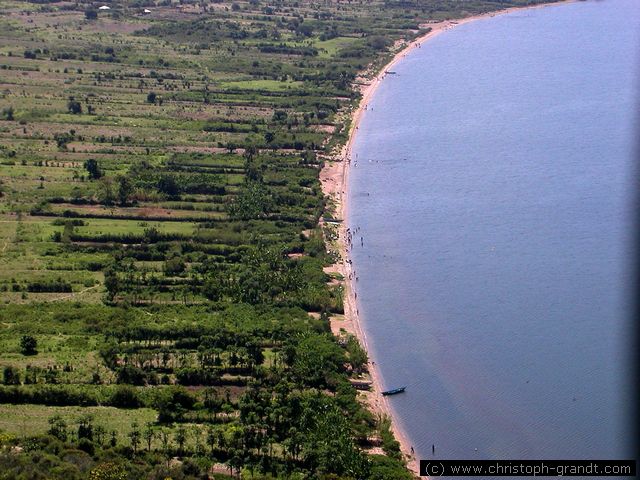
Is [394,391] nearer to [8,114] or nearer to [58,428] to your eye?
[58,428]

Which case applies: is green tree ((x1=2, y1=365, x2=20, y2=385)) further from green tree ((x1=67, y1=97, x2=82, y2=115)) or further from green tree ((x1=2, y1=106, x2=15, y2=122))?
green tree ((x1=67, y1=97, x2=82, y2=115))

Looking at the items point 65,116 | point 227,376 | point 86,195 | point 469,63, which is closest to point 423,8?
point 469,63

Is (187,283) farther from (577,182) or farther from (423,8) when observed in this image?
(423,8)

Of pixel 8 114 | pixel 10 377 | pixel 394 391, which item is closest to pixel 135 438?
pixel 10 377

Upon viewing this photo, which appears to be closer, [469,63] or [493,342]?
[493,342]

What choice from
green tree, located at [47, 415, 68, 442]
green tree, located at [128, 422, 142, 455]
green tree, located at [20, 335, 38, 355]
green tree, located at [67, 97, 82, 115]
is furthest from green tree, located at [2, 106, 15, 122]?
green tree, located at [128, 422, 142, 455]

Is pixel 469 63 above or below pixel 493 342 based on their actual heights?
above
